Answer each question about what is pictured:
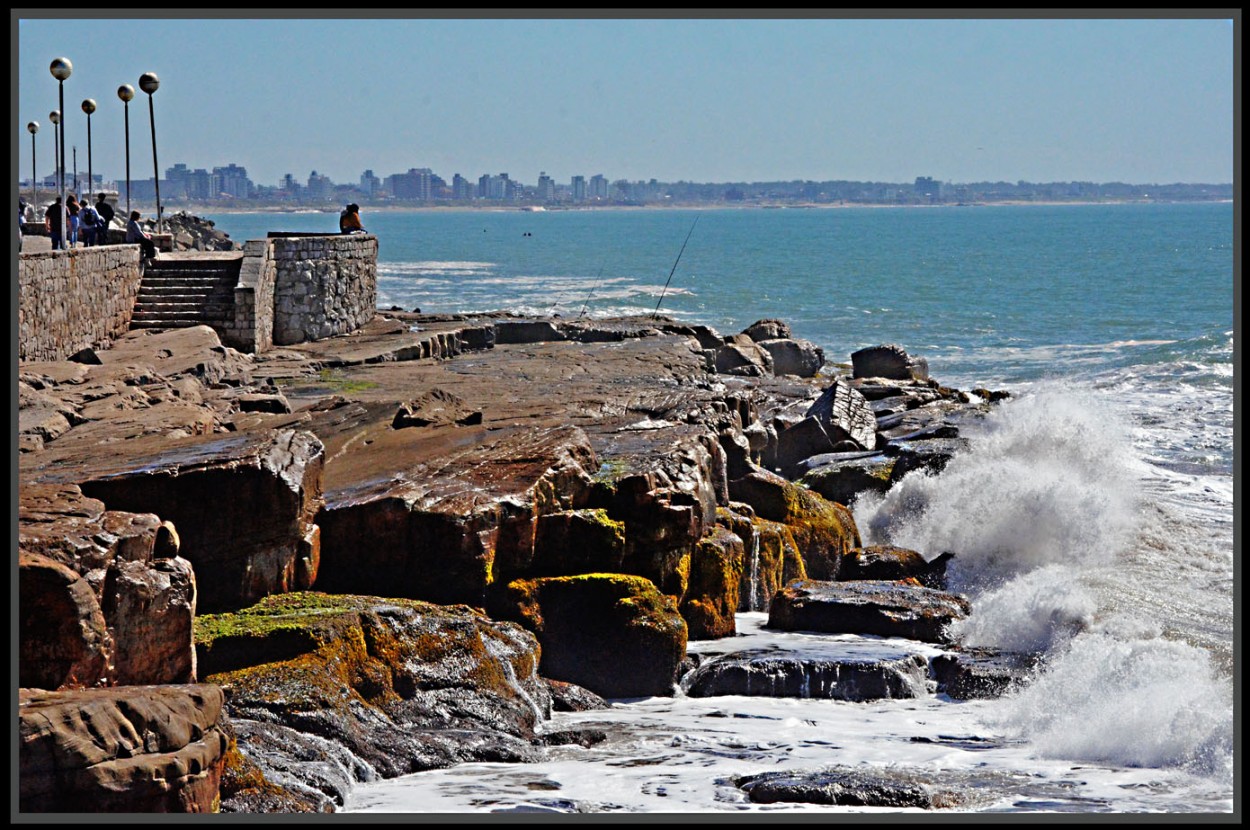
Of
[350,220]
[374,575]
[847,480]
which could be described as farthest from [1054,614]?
[350,220]

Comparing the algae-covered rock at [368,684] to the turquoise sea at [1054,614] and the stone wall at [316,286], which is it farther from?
the stone wall at [316,286]

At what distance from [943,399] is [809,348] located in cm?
434

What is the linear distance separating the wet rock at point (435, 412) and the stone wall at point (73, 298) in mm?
3458

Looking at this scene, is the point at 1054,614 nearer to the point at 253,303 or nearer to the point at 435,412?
the point at 435,412

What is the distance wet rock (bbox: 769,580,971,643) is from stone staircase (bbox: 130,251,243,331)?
339 inches

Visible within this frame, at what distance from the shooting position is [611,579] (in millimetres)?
9352

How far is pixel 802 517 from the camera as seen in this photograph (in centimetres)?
1287

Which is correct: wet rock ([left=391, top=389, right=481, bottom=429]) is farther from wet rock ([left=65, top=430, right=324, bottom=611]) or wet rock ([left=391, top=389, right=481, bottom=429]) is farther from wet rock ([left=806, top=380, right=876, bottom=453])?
wet rock ([left=806, top=380, right=876, bottom=453])

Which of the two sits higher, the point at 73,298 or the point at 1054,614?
the point at 73,298

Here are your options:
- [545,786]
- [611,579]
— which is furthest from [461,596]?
[545,786]

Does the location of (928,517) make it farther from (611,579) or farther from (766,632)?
(611,579)

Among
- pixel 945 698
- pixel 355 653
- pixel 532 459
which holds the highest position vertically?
pixel 532 459

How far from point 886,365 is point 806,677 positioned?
15760 millimetres

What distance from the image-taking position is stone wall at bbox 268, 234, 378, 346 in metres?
18.0
